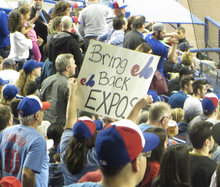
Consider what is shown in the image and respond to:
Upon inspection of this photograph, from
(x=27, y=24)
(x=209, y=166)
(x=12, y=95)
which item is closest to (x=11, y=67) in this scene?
(x=27, y=24)

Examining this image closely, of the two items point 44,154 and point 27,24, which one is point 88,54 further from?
point 27,24

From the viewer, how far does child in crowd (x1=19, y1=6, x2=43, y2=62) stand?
320 inches

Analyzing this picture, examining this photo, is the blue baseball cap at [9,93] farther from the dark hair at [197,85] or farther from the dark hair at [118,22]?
the dark hair at [197,85]

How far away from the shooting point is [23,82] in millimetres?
6492

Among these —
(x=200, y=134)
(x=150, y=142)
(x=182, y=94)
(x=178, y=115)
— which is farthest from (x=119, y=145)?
(x=182, y=94)

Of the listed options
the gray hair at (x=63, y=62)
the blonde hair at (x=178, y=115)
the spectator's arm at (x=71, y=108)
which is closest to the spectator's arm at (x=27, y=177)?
the spectator's arm at (x=71, y=108)

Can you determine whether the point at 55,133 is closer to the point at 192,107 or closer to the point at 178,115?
the point at 178,115

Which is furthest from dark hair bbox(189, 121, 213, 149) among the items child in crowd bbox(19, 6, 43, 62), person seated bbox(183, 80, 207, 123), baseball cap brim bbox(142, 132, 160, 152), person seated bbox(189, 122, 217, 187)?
child in crowd bbox(19, 6, 43, 62)

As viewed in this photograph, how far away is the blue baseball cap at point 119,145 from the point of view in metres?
1.96

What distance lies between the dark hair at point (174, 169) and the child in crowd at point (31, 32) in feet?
19.2

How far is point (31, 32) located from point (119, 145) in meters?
7.30

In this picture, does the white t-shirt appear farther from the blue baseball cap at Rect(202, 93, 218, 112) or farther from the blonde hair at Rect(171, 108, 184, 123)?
the blue baseball cap at Rect(202, 93, 218, 112)

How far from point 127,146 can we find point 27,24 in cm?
696

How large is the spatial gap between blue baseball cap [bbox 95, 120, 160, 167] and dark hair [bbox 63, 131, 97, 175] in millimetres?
1315
